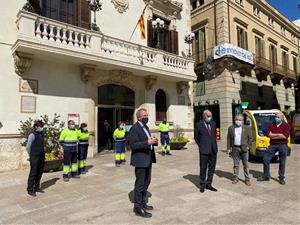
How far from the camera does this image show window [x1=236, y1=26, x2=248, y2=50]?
20.6 meters

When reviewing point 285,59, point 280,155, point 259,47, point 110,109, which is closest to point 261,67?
point 259,47

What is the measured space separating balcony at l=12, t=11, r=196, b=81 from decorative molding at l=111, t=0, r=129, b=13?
229 cm

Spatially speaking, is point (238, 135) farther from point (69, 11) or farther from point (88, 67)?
point (69, 11)

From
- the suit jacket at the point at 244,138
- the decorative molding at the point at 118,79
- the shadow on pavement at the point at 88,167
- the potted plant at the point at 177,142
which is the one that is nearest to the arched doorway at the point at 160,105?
the potted plant at the point at 177,142

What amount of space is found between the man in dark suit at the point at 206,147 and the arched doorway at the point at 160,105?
830cm

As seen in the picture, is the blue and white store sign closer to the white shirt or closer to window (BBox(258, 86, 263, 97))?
window (BBox(258, 86, 263, 97))

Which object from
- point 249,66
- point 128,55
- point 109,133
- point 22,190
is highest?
point 249,66

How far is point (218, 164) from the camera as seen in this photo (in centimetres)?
912

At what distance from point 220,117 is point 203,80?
3571 millimetres

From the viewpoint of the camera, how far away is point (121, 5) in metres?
12.7

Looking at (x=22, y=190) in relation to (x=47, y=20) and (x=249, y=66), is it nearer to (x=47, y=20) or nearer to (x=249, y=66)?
(x=47, y=20)

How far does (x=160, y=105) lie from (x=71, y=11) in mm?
6804

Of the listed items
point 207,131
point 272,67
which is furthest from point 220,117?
point 207,131

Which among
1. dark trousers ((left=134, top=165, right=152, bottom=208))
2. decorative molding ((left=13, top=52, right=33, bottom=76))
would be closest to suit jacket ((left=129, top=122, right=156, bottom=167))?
dark trousers ((left=134, top=165, right=152, bottom=208))
